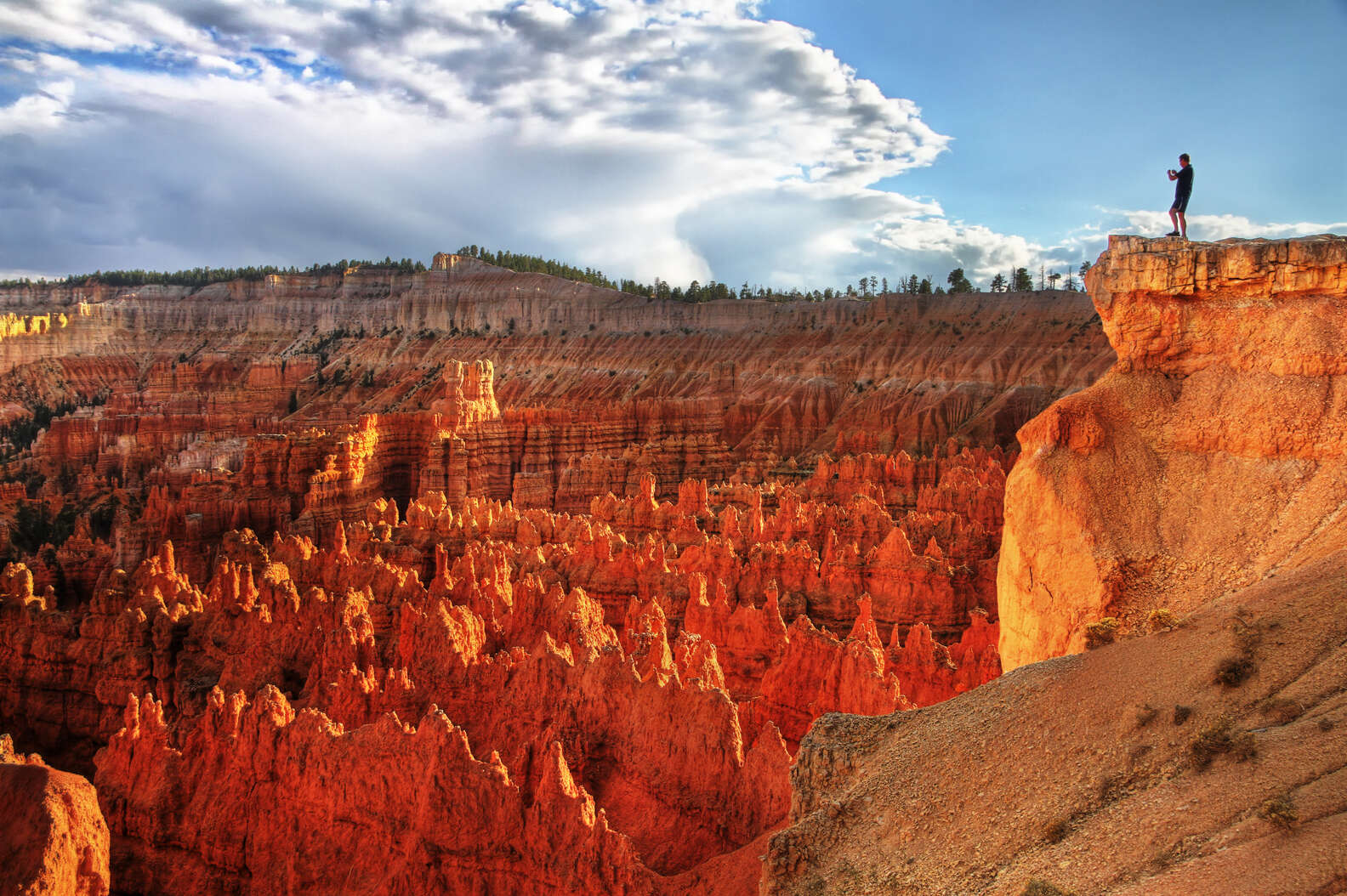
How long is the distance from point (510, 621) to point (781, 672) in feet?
19.0

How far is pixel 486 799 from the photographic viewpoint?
10.3m

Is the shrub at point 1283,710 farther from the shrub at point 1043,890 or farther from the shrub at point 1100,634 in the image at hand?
the shrub at point 1100,634

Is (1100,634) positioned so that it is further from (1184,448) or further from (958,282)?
(958,282)

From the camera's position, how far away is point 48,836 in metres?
9.65

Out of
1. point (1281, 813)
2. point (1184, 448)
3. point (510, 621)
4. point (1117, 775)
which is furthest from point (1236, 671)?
point (510, 621)

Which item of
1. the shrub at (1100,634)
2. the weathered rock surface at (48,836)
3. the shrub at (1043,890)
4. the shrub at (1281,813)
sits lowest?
the weathered rock surface at (48,836)

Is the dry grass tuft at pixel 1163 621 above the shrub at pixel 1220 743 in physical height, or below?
above

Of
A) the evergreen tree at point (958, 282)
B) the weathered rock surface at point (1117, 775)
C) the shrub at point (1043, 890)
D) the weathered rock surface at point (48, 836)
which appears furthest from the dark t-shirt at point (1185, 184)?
the evergreen tree at point (958, 282)

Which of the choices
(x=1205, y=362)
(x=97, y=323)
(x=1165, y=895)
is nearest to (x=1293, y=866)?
(x=1165, y=895)

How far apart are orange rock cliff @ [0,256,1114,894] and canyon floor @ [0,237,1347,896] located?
0.07 m

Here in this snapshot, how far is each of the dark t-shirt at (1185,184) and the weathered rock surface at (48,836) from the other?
14422 mm

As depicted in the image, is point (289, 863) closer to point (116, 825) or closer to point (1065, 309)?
point (116, 825)

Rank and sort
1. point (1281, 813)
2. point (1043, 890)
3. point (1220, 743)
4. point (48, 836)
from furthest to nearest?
point (48, 836) < point (1220, 743) < point (1043, 890) < point (1281, 813)

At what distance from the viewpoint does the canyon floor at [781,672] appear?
593 centimetres
